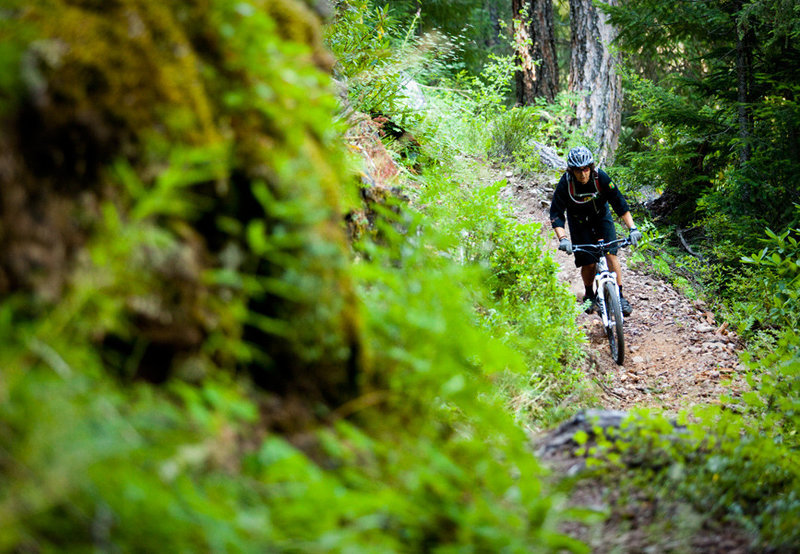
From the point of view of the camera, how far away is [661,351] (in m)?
7.70

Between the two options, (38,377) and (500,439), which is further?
(500,439)

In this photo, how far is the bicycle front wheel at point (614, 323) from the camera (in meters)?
7.05

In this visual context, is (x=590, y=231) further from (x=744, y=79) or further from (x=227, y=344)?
(x=227, y=344)

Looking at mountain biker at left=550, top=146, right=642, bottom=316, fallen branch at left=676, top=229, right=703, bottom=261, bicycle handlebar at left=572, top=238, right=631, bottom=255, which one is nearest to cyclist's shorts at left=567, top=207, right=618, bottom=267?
mountain biker at left=550, top=146, right=642, bottom=316

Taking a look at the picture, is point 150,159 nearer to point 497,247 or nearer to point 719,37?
point 497,247

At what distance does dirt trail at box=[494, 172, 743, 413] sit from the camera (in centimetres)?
646

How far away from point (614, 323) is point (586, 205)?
155 centimetres

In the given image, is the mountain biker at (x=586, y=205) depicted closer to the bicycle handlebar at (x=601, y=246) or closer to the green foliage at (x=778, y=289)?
the bicycle handlebar at (x=601, y=246)

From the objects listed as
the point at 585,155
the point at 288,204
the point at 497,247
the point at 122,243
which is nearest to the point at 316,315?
the point at 288,204

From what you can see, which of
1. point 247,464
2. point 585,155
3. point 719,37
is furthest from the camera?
point 719,37

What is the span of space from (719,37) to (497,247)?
6505 mm

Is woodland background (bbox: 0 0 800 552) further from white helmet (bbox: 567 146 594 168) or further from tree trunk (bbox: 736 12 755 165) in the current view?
tree trunk (bbox: 736 12 755 165)

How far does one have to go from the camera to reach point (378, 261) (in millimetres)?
2289

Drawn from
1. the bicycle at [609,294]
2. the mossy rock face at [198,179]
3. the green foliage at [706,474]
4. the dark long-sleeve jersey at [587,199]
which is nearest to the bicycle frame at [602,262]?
the bicycle at [609,294]
